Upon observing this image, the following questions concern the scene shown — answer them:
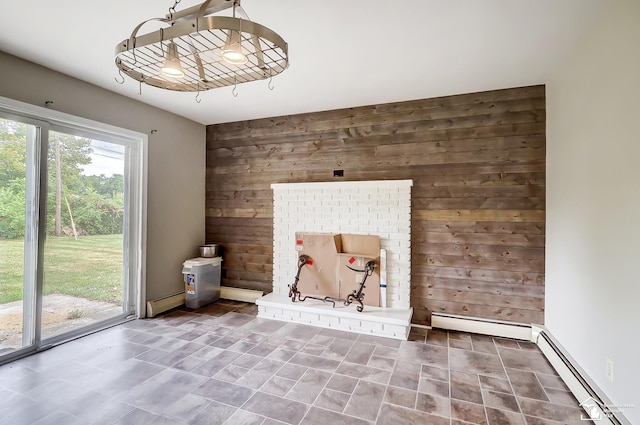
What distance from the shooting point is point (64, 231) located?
309cm

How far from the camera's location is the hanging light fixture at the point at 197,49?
1.33 meters

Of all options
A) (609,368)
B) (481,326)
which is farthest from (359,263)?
(609,368)

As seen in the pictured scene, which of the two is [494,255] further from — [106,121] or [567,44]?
[106,121]

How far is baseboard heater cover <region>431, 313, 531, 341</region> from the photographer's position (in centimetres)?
321

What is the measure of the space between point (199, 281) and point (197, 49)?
3420 mm

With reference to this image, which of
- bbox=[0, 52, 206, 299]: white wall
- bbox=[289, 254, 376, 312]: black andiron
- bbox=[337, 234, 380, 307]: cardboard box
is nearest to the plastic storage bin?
bbox=[0, 52, 206, 299]: white wall

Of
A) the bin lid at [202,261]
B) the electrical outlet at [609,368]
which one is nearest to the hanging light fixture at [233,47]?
the electrical outlet at [609,368]

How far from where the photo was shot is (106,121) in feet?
11.2

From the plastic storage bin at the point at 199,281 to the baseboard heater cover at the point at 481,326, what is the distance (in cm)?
307

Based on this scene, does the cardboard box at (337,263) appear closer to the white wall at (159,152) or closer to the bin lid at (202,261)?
the bin lid at (202,261)

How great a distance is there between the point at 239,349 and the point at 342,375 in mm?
1091

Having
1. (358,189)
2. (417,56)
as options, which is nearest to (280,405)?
(358,189)

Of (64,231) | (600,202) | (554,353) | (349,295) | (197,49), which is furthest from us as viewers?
(349,295)

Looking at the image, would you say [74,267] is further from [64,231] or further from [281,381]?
[281,381]
